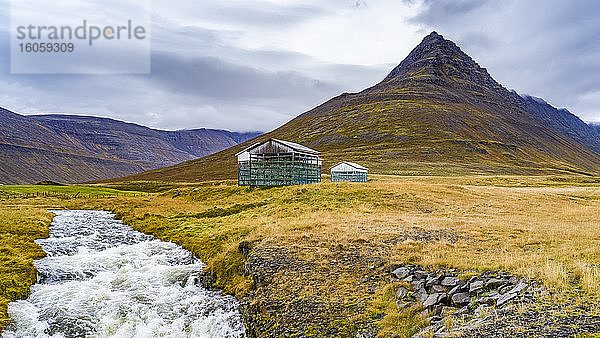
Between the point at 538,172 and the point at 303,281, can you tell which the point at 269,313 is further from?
the point at 538,172

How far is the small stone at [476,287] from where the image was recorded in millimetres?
11633

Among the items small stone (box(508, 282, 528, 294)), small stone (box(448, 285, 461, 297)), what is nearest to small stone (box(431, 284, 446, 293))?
small stone (box(448, 285, 461, 297))

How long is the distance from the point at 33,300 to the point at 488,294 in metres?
19.3

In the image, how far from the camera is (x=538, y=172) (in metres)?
142

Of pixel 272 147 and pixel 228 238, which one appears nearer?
pixel 228 238

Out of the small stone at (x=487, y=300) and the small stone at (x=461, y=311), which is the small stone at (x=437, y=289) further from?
the small stone at (x=461, y=311)

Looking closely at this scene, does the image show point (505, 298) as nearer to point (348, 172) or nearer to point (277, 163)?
point (277, 163)

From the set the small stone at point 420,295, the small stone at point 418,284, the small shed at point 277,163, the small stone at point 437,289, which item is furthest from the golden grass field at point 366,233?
the small shed at point 277,163

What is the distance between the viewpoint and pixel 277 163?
5800 centimetres

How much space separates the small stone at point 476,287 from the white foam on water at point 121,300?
864 centimetres

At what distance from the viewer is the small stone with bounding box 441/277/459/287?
12.5 m

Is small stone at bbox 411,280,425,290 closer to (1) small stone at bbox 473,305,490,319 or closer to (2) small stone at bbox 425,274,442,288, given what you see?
(2) small stone at bbox 425,274,442,288

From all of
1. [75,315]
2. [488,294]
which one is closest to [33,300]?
[75,315]

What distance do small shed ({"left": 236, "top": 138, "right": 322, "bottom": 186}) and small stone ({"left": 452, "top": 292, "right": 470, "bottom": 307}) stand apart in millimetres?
44984
